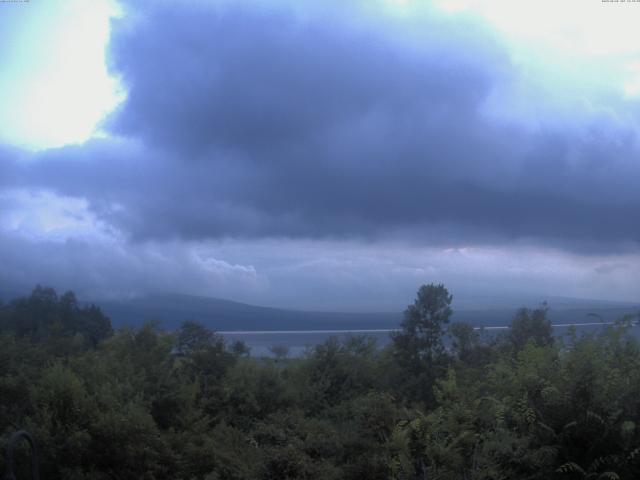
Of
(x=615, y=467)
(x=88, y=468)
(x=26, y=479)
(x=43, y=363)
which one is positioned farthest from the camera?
(x=43, y=363)

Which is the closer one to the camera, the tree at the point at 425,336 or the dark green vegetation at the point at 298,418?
the dark green vegetation at the point at 298,418

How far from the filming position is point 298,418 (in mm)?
11297

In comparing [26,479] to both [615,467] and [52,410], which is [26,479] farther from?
[615,467]

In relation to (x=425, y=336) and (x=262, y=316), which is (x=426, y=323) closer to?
(x=425, y=336)

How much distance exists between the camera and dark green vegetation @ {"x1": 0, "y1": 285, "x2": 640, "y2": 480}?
766 cm

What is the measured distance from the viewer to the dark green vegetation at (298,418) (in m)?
7.66

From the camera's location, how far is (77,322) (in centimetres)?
1745

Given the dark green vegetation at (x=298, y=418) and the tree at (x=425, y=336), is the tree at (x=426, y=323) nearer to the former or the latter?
the tree at (x=425, y=336)

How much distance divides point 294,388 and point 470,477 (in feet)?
26.0

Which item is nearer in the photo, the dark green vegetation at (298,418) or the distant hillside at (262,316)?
the dark green vegetation at (298,418)

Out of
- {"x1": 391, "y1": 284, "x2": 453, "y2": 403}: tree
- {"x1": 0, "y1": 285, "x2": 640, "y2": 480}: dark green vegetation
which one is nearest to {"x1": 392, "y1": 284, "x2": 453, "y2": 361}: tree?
{"x1": 391, "y1": 284, "x2": 453, "y2": 403}: tree

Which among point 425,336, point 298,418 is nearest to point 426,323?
point 425,336

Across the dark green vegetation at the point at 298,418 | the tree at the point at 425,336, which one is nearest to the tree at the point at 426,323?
the tree at the point at 425,336

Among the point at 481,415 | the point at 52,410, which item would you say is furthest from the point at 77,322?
the point at 481,415
